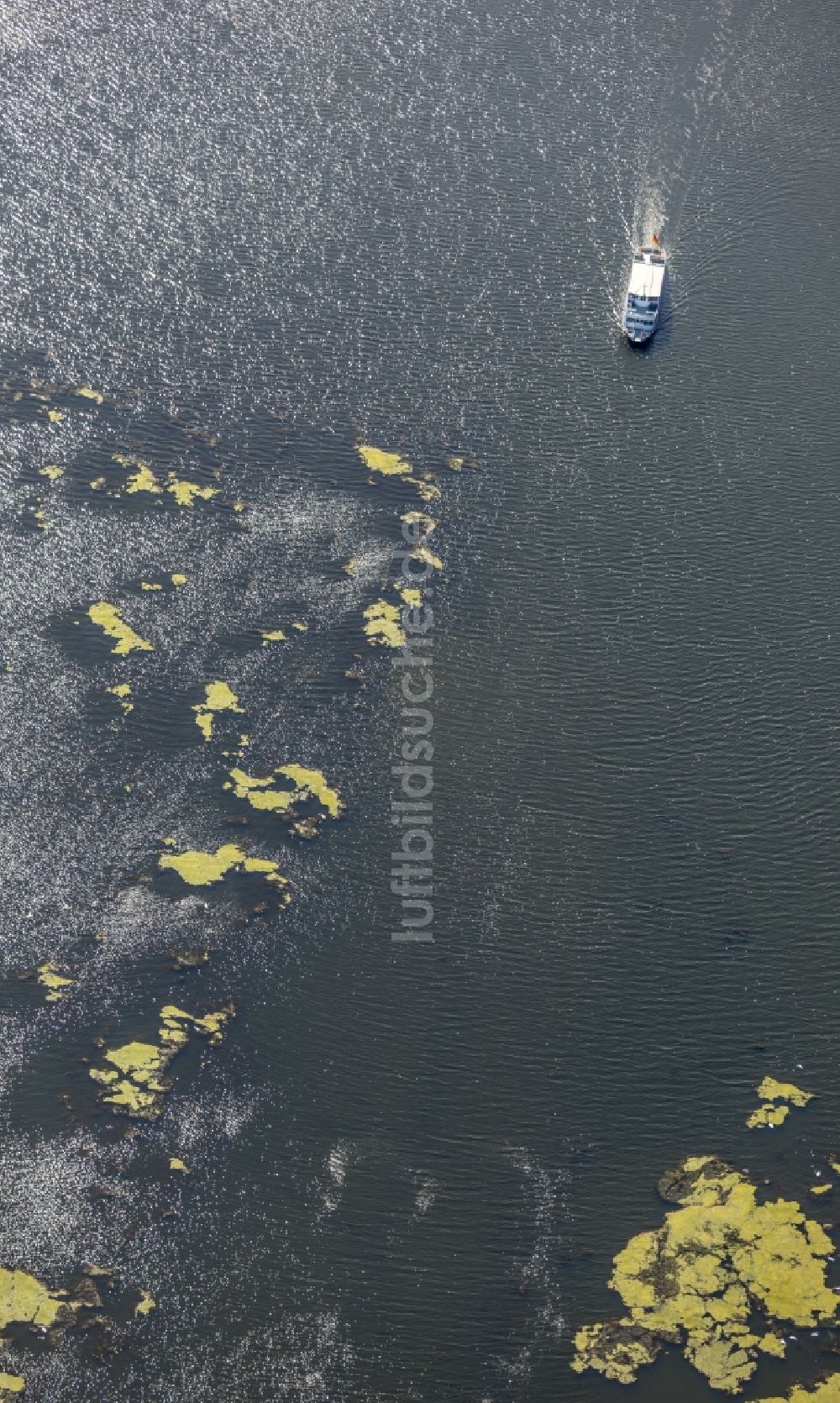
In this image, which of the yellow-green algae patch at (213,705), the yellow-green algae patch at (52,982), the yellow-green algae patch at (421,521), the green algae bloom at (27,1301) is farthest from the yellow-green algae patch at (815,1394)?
the yellow-green algae patch at (421,521)

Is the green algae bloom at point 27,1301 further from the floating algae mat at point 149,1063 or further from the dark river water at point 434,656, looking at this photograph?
the floating algae mat at point 149,1063

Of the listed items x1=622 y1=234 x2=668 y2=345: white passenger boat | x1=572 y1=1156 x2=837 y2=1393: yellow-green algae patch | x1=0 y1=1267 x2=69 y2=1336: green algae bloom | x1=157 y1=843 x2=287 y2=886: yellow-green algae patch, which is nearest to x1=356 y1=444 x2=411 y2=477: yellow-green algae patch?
x1=622 y1=234 x2=668 y2=345: white passenger boat

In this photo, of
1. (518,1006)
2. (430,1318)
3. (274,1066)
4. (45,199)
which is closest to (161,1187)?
(274,1066)

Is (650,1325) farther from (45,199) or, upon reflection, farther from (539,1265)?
(45,199)

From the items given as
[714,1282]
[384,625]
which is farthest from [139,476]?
[714,1282]

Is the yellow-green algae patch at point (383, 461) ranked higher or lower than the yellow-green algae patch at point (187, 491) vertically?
higher

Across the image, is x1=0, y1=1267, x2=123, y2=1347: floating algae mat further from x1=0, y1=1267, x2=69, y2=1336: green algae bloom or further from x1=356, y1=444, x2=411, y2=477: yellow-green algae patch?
x1=356, y1=444, x2=411, y2=477: yellow-green algae patch
